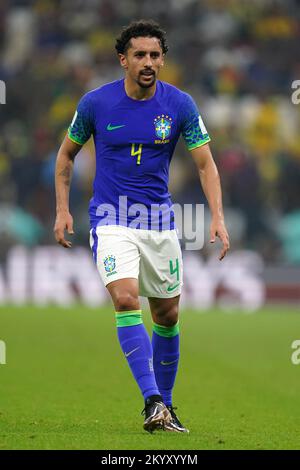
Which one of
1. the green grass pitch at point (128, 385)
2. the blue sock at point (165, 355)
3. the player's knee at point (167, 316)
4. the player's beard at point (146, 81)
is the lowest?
the green grass pitch at point (128, 385)

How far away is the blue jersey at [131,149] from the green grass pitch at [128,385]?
1310 mm

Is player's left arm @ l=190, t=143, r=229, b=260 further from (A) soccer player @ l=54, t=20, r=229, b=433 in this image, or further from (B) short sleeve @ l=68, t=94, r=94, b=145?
(B) short sleeve @ l=68, t=94, r=94, b=145

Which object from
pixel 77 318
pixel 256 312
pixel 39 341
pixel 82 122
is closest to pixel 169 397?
pixel 82 122

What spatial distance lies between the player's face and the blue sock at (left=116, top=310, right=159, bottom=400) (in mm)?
1437

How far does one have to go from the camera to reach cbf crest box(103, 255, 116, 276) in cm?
657

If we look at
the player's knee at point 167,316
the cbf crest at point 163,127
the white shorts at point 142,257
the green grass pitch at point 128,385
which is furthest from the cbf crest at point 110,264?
the green grass pitch at point 128,385

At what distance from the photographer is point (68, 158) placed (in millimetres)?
7039

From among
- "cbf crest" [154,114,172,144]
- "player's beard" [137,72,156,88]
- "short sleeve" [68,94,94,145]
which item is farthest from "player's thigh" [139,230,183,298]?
"player's beard" [137,72,156,88]

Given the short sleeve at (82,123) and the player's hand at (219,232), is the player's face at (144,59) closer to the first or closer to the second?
the short sleeve at (82,123)

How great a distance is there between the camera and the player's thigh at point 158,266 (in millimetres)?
6805

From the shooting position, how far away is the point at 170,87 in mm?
7020

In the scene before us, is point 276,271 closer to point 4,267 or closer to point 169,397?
point 4,267
